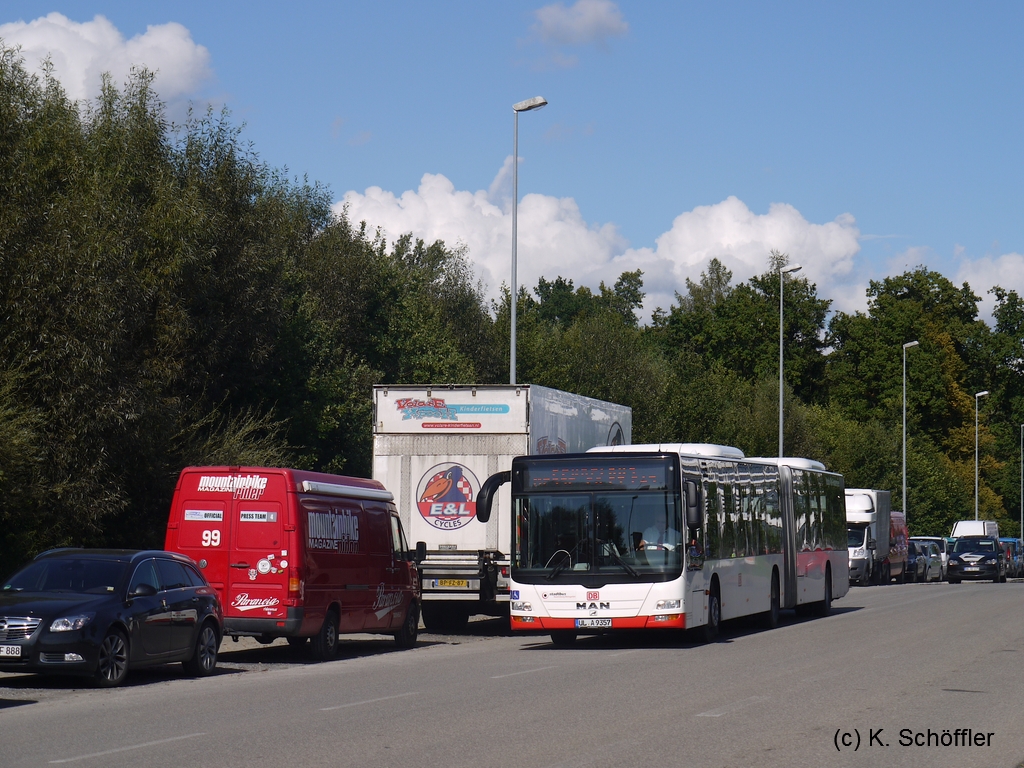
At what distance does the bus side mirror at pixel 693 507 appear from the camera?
63.9 ft

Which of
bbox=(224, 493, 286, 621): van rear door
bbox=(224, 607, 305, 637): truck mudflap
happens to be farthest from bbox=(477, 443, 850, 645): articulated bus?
bbox=(224, 607, 305, 637): truck mudflap

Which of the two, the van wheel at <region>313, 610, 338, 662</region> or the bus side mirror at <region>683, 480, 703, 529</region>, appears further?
the bus side mirror at <region>683, 480, 703, 529</region>

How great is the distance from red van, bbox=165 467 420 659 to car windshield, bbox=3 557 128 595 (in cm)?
243

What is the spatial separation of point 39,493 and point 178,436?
5683 mm

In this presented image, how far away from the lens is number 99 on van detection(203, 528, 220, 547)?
17.9 m

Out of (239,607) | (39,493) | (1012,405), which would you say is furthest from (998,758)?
(1012,405)

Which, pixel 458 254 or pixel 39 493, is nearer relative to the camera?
pixel 39 493

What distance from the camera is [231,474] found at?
17984 mm

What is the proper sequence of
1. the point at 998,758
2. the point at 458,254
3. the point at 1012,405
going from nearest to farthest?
the point at 998,758
the point at 458,254
the point at 1012,405

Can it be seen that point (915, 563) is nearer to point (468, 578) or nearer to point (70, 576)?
point (468, 578)

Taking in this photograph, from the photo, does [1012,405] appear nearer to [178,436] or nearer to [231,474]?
[178,436]

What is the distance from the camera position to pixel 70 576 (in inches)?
603

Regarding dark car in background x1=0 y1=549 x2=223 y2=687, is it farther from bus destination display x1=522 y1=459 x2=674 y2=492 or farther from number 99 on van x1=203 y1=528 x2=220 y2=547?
bus destination display x1=522 y1=459 x2=674 y2=492

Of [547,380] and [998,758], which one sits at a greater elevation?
[547,380]
